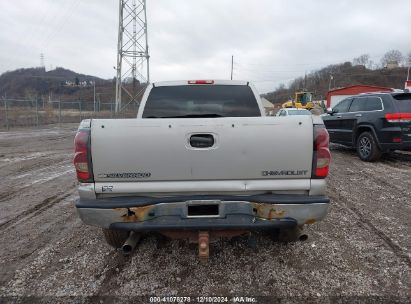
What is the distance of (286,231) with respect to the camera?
11.1ft

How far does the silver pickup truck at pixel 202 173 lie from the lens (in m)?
2.70

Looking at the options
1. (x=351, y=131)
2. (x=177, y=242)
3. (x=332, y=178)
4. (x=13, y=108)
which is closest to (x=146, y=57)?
(x=13, y=108)

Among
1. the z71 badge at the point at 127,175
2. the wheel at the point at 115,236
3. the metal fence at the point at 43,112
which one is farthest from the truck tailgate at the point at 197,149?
the metal fence at the point at 43,112

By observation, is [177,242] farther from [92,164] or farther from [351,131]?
[351,131]

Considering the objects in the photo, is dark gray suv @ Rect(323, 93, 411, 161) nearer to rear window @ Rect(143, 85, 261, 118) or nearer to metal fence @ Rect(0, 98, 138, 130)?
rear window @ Rect(143, 85, 261, 118)

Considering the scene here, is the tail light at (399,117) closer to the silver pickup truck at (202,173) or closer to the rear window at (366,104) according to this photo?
the rear window at (366,104)

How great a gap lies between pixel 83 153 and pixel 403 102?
7899 mm

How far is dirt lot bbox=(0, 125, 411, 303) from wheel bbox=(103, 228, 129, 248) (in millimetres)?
181

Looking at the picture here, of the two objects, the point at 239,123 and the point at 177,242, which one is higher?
the point at 239,123

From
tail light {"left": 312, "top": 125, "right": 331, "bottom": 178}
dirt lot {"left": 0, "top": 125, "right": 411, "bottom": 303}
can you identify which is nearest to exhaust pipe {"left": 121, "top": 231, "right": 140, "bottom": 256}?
dirt lot {"left": 0, "top": 125, "right": 411, "bottom": 303}

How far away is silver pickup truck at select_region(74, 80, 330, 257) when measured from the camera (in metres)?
2.70

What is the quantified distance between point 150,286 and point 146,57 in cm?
2836

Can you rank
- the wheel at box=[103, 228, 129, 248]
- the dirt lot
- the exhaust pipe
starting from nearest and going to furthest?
1. the dirt lot
2. the exhaust pipe
3. the wheel at box=[103, 228, 129, 248]

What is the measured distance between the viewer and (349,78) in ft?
319
